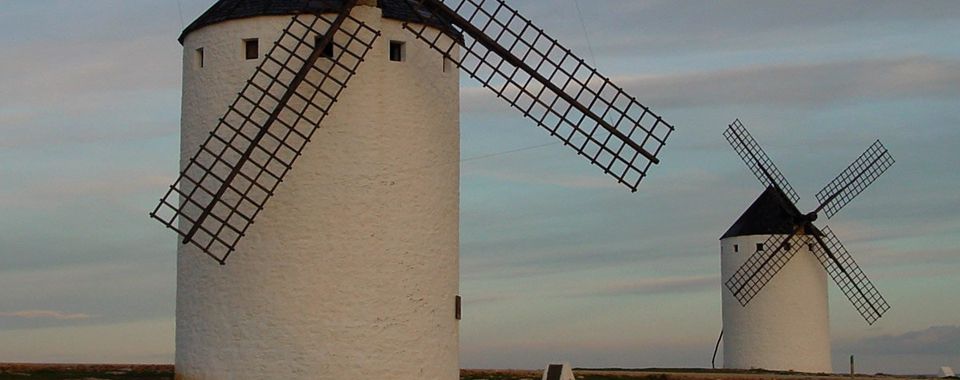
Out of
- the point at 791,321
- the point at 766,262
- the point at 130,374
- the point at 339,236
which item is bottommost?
the point at 130,374

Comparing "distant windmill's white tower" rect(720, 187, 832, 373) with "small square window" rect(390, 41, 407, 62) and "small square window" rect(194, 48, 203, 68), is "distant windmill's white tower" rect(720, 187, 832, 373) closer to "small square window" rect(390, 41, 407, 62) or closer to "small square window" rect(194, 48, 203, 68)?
"small square window" rect(390, 41, 407, 62)

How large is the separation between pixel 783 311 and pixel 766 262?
138 centimetres

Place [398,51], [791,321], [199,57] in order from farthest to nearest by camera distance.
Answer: [791,321], [199,57], [398,51]

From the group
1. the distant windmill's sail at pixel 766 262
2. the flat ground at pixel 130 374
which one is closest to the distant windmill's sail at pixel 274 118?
the flat ground at pixel 130 374

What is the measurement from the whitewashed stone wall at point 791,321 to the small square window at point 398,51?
19.9 m

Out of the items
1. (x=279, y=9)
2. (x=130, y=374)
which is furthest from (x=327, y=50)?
(x=130, y=374)

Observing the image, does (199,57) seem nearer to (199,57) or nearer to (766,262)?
(199,57)

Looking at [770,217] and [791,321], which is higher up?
[770,217]

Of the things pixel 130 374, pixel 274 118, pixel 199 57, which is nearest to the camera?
pixel 274 118

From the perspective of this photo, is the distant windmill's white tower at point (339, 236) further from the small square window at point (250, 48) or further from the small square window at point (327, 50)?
the small square window at point (327, 50)

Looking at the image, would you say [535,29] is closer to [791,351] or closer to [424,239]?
[424,239]

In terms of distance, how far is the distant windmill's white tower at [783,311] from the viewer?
118ft

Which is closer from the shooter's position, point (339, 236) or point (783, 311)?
point (339, 236)

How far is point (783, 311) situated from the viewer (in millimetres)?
36094
